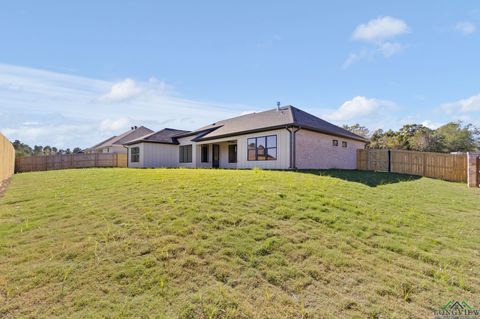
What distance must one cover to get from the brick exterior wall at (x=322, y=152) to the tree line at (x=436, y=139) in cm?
1649

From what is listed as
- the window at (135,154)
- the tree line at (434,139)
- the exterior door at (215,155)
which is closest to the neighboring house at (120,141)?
the window at (135,154)

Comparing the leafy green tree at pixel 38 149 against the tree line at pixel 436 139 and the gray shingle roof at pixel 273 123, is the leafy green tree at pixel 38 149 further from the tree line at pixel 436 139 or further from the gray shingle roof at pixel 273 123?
the tree line at pixel 436 139

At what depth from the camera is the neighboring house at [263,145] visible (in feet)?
52.4

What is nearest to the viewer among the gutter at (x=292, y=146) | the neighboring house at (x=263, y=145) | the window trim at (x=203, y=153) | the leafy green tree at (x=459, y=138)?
the gutter at (x=292, y=146)

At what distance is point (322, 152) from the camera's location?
17375 mm

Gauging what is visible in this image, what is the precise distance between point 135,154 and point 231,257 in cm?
2316

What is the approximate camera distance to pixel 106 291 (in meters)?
3.47

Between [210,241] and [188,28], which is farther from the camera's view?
[188,28]

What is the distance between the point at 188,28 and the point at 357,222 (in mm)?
10880

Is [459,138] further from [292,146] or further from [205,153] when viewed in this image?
[205,153]

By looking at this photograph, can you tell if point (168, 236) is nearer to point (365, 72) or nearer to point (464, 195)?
point (464, 195)

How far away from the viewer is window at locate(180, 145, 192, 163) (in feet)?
77.8

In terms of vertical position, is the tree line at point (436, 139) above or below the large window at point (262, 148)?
above

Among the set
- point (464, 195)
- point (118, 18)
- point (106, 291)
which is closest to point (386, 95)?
point (464, 195)
